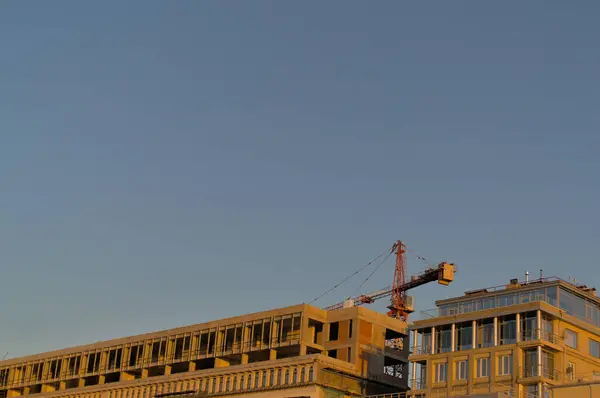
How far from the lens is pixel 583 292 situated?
139625 mm

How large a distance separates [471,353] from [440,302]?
45.0 feet

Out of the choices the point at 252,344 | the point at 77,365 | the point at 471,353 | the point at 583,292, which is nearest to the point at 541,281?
the point at 583,292

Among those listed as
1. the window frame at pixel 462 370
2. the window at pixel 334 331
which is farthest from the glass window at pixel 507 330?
the window at pixel 334 331

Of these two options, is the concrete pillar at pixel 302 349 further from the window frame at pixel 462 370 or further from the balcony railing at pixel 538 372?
the balcony railing at pixel 538 372

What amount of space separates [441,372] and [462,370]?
345 cm

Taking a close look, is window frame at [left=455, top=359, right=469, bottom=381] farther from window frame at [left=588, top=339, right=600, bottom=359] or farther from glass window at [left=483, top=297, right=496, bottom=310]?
window frame at [left=588, top=339, right=600, bottom=359]

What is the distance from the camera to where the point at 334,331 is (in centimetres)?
16338

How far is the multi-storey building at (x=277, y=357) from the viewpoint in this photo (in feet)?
506

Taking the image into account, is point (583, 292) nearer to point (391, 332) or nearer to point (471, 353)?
point (471, 353)

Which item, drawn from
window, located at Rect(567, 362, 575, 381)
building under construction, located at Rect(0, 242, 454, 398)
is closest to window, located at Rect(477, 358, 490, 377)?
window, located at Rect(567, 362, 575, 381)

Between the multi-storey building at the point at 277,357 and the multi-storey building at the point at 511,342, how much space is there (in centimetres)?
1923

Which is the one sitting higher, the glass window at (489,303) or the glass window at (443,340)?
the glass window at (489,303)

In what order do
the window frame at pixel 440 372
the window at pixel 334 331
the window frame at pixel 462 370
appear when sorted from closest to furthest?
the window frame at pixel 462 370 < the window frame at pixel 440 372 < the window at pixel 334 331

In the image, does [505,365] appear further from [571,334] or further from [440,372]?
[571,334]
